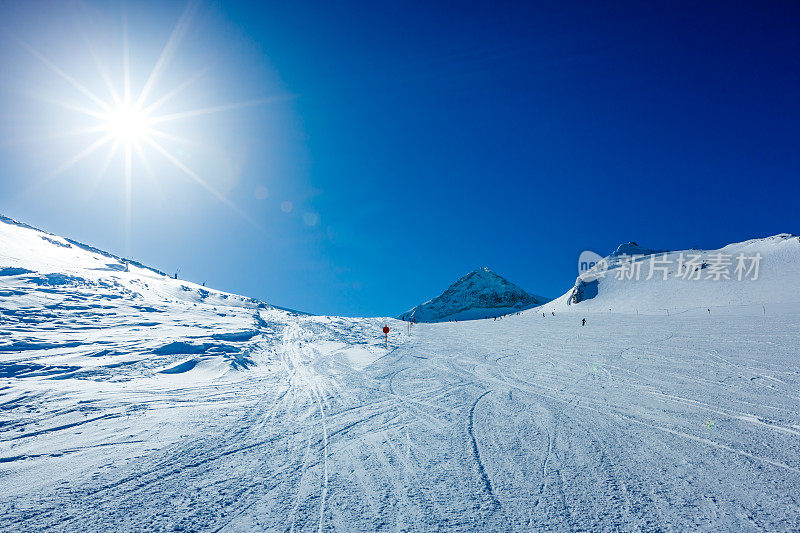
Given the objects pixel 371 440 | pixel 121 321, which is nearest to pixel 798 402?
pixel 371 440

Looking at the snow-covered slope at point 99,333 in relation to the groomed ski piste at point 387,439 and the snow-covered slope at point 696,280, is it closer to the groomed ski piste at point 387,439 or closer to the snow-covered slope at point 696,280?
the groomed ski piste at point 387,439

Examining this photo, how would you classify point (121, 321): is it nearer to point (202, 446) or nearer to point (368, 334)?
point (368, 334)

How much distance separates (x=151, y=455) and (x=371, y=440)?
12.1 feet

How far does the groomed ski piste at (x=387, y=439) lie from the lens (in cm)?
412

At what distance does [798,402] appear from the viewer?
304 inches

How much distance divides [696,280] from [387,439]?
82.9m

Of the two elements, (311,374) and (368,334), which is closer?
(311,374)

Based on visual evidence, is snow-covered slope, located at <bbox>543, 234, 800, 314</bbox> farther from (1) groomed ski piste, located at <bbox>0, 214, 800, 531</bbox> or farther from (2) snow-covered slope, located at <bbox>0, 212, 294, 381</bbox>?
(2) snow-covered slope, located at <bbox>0, 212, 294, 381</bbox>

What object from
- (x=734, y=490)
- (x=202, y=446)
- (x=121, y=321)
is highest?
(x=121, y=321)

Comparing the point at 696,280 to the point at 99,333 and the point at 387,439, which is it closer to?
the point at 387,439

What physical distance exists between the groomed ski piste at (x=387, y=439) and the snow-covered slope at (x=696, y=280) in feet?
151

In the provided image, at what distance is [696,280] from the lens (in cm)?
6531

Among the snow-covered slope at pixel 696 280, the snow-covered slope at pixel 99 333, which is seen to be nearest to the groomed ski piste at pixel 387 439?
the snow-covered slope at pixel 99 333

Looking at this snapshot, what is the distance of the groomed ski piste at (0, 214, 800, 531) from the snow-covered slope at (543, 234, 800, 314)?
46.0m
